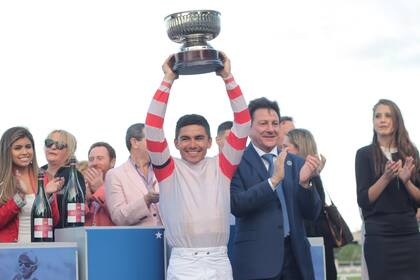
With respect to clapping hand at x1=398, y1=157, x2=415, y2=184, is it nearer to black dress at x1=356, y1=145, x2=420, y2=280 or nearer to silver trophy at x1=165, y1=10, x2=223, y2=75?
black dress at x1=356, y1=145, x2=420, y2=280

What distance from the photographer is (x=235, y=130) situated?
5.97m

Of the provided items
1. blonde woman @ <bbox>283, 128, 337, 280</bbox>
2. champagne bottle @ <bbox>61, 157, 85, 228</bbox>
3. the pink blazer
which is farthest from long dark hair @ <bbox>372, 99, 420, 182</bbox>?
champagne bottle @ <bbox>61, 157, 85, 228</bbox>

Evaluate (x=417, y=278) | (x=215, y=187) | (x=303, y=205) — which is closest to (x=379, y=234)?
(x=417, y=278)

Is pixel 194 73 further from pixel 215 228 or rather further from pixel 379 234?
pixel 379 234

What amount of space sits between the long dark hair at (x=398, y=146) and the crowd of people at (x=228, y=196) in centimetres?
2

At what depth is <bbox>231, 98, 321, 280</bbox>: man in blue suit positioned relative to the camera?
5902 millimetres

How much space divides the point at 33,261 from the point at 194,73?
1.68m

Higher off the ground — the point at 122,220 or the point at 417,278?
the point at 122,220

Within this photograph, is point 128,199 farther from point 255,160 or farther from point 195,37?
point 195,37

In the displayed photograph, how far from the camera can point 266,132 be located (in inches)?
248

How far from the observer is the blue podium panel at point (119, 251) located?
19.2 feet

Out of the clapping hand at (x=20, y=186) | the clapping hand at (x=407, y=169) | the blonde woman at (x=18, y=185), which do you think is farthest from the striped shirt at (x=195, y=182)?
the clapping hand at (x=407, y=169)

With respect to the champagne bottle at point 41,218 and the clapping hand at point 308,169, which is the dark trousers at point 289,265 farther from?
the champagne bottle at point 41,218

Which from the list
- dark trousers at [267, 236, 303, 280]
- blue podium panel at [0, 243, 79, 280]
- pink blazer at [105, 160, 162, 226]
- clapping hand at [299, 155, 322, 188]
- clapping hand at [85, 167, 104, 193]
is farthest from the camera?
clapping hand at [85, 167, 104, 193]
